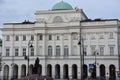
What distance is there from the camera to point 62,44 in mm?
88625

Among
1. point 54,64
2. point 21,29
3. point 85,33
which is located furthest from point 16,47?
point 85,33

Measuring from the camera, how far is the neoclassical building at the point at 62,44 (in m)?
84.7

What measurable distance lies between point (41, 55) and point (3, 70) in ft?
42.6

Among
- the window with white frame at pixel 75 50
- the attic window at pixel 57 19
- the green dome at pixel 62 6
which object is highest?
the green dome at pixel 62 6

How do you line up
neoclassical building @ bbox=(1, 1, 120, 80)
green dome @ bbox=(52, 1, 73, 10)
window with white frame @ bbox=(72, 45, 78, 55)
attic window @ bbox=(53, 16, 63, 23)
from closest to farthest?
neoclassical building @ bbox=(1, 1, 120, 80), window with white frame @ bbox=(72, 45, 78, 55), attic window @ bbox=(53, 16, 63, 23), green dome @ bbox=(52, 1, 73, 10)

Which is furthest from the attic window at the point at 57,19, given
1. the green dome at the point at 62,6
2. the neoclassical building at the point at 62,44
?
the green dome at the point at 62,6

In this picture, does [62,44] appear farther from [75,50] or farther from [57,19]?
[57,19]

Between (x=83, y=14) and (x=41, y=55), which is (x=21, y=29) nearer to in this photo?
(x=41, y=55)

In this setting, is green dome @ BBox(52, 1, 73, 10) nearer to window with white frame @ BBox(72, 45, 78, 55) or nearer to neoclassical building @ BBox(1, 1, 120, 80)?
neoclassical building @ BBox(1, 1, 120, 80)

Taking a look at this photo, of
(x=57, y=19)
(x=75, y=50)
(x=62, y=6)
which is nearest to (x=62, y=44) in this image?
(x=75, y=50)

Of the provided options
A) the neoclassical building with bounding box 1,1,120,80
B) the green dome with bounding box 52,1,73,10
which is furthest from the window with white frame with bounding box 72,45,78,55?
the green dome with bounding box 52,1,73,10

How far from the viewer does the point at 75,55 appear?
8594cm

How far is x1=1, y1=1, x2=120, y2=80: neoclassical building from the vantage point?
3334 inches

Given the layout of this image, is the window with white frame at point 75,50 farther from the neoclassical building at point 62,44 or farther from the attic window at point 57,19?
the attic window at point 57,19
